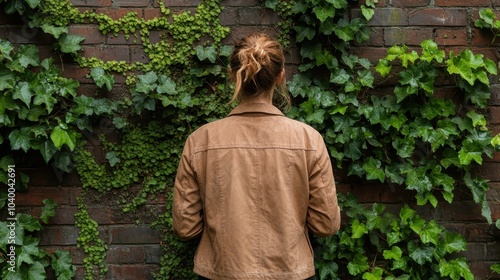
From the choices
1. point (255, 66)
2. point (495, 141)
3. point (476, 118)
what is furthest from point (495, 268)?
point (255, 66)

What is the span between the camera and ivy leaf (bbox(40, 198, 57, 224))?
2.76 meters

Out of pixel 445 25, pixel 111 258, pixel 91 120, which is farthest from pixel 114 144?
pixel 445 25

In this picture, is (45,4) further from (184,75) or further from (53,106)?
(184,75)

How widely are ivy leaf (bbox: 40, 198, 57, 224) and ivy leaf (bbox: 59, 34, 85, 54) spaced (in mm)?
730

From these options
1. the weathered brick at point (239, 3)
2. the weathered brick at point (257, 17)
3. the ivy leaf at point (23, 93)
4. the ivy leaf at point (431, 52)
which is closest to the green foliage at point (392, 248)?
the ivy leaf at point (431, 52)

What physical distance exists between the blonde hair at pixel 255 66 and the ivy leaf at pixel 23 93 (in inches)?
41.5

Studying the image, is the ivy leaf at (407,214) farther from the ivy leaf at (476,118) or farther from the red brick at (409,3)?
the red brick at (409,3)

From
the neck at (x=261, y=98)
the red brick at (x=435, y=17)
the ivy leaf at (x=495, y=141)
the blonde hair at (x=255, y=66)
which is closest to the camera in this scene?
the blonde hair at (x=255, y=66)

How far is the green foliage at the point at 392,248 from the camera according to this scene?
2779 mm

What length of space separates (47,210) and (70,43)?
81cm

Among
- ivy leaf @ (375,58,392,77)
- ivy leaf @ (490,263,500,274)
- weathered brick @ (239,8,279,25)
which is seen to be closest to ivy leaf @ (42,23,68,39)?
weathered brick @ (239,8,279,25)

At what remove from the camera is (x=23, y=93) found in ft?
8.62

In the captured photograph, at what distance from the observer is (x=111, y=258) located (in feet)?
9.32

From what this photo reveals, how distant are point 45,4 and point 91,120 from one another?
0.59 m
